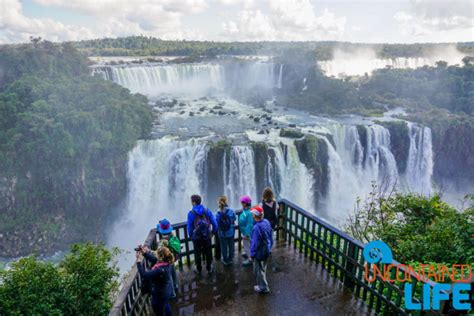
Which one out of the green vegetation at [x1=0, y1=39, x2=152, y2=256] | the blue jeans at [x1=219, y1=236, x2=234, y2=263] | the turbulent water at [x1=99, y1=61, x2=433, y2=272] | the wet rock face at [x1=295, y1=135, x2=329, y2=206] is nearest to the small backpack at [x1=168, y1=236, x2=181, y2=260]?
the blue jeans at [x1=219, y1=236, x2=234, y2=263]

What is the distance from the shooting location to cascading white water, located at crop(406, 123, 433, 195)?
25.6m

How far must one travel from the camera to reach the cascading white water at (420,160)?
25609 mm

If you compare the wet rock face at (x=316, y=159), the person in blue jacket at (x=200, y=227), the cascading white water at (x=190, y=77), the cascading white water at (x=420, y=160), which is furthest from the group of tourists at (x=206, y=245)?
the cascading white water at (x=190, y=77)

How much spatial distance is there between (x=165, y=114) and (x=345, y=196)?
16.8 meters

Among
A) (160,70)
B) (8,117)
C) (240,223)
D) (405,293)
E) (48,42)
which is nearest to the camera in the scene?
(405,293)

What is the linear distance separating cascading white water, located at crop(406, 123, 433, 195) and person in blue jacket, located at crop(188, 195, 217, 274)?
80.2ft

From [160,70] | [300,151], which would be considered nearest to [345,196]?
[300,151]

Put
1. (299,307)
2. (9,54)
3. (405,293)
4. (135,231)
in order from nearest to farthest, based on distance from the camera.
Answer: (405,293)
(299,307)
(135,231)
(9,54)

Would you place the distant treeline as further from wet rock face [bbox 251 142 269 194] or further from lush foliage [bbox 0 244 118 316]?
lush foliage [bbox 0 244 118 316]

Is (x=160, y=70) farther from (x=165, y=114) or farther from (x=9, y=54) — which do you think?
(x=9, y=54)

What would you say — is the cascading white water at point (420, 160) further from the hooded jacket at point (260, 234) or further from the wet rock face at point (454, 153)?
the hooded jacket at point (260, 234)

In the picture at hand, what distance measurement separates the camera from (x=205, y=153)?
19.6 metres

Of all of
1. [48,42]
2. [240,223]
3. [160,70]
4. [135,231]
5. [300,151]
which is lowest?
[135,231]

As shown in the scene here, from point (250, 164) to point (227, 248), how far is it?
13627 mm
